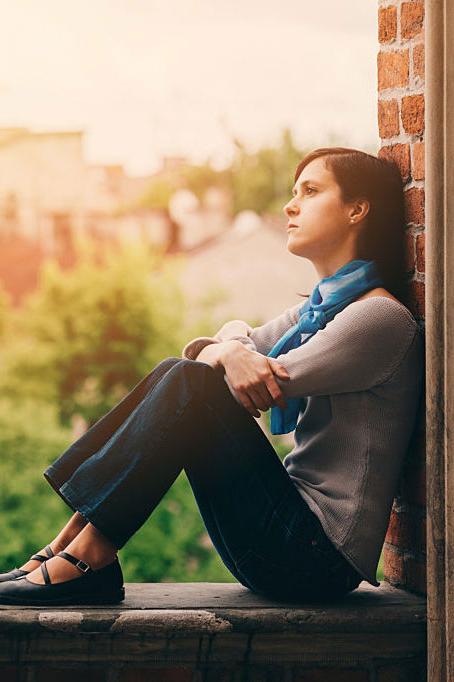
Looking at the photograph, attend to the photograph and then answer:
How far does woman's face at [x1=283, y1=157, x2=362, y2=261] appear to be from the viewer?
260 centimetres

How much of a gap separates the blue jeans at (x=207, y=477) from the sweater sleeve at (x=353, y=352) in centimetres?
15

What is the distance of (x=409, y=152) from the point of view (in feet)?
8.39

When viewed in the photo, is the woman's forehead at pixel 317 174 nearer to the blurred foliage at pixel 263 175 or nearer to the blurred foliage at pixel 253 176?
the blurred foliage at pixel 253 176

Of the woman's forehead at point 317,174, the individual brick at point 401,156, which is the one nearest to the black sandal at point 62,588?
the woman's forehead at point 317,174

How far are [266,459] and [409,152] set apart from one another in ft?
2.47

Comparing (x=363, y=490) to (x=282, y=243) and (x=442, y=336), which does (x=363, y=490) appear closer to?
(x=442, y=336)

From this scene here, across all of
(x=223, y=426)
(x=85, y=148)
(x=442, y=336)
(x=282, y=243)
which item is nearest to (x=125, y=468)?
(x=223, y=426)

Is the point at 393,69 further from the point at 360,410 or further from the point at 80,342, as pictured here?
the point at 80,342

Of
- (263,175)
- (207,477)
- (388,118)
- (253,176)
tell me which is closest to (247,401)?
(207,477)

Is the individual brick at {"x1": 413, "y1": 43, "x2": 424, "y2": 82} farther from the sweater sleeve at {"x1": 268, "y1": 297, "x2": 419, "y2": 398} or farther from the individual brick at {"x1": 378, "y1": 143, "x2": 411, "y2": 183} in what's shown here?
the sweater sleeve at {"x1": 268, "y1": 297, "x2": 419, "y2": 398}

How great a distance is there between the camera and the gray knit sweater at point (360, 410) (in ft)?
7.80

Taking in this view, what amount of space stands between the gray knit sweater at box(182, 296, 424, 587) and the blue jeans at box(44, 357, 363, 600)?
6 cm

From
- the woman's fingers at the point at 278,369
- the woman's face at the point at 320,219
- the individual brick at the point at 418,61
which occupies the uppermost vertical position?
the individual brick at the point at 418,61

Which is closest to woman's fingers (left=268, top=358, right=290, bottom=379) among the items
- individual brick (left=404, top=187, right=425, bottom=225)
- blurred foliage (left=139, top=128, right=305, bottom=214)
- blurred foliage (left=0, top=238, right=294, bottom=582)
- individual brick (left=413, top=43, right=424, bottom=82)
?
individual brick (left=404, top=187, right=425, bottom=225)
